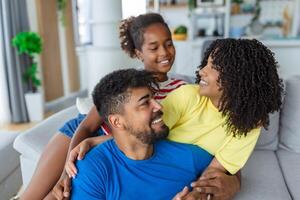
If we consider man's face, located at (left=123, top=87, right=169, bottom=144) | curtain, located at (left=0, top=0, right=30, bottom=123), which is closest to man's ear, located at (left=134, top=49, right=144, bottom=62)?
man's face, located at (left=123, top=87, right=169, bottom=144)

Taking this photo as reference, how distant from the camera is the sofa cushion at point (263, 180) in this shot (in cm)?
127

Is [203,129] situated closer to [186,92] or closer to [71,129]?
[186,92]

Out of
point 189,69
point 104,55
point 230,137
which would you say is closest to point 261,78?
point 230,137

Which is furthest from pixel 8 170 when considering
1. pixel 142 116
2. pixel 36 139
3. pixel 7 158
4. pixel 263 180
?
pixel 263 180

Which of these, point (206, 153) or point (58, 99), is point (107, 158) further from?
point (58, 99)

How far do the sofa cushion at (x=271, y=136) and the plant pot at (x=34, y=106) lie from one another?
8.80ft

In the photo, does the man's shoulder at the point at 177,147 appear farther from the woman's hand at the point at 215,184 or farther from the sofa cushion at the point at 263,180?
the sofa cushion at the point at 263,180

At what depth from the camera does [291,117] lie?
5.64 feet

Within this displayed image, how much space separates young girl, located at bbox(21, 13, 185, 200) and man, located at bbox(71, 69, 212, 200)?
189mm

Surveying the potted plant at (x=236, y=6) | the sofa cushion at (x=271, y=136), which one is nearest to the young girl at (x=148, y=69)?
the sofa cushion at (x=271, y=136)

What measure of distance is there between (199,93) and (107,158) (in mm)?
417

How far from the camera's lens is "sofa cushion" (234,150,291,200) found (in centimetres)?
127

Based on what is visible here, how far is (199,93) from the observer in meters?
1.14

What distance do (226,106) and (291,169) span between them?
0.70 m
